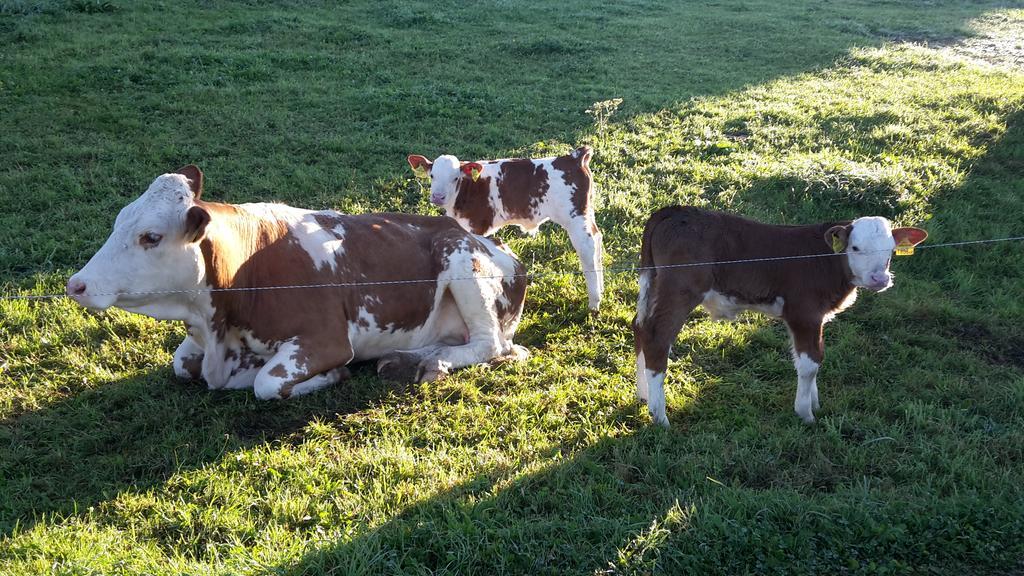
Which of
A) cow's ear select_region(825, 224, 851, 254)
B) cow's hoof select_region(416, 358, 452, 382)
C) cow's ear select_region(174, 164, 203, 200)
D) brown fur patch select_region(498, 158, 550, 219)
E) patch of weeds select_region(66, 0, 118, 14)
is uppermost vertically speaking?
patch of weeds select_region(66, 0, 118, 14)

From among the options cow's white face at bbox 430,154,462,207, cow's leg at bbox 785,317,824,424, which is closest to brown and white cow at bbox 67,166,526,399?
cow's white face at bbox 430,154,462,207

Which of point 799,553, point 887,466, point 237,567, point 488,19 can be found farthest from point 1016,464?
point 488,19

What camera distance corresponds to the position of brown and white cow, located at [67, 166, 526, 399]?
459cm

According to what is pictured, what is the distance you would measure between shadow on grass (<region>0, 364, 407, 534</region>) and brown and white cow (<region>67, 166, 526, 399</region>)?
0.17 meters

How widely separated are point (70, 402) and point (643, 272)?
4.04 meters

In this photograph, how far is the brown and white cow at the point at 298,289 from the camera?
4594 mm

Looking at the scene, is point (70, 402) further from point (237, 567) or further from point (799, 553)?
point (799, 553)

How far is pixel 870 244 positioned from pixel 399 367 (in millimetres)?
3376

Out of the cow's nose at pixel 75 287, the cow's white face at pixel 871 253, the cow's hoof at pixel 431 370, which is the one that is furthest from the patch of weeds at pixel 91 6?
the cow's white face at pixel 871 253

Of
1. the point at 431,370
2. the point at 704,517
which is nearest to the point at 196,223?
the point at 431,370

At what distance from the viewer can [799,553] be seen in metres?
3.65

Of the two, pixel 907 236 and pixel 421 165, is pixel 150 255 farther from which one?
pixel 907 236

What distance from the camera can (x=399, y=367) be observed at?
5.59 metres

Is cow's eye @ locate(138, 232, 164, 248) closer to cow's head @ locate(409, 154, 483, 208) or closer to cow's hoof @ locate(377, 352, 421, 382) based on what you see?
cow's hoof @ locate(377, 352, 421, 382)
